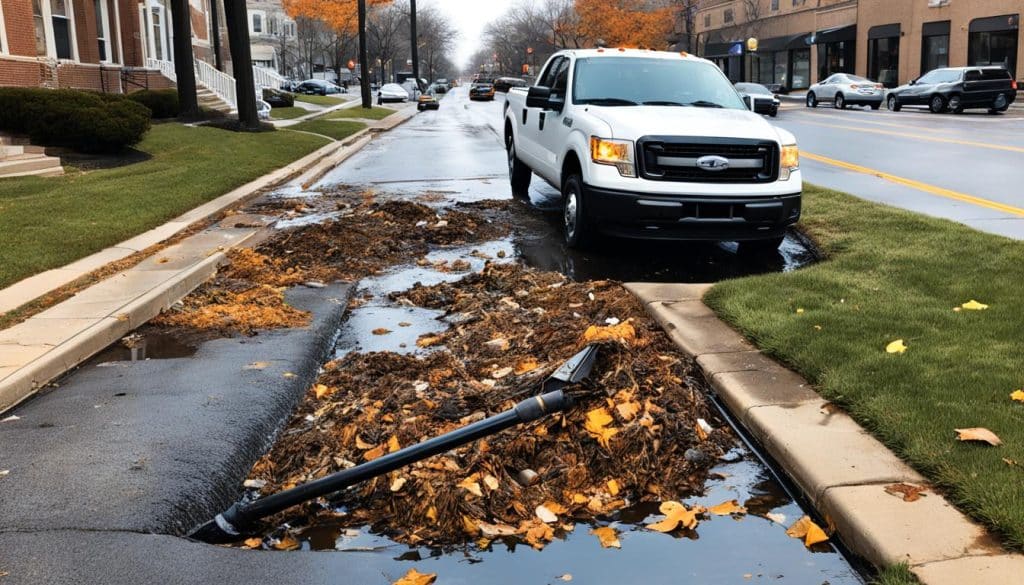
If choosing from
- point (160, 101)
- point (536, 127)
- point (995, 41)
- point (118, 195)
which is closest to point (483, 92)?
point (995, 41)

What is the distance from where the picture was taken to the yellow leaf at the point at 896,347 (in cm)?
506

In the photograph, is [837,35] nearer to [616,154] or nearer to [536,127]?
[536,127]

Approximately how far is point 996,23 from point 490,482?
48.2m

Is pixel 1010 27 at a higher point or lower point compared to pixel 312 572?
higher

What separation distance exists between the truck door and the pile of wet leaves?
5042mm

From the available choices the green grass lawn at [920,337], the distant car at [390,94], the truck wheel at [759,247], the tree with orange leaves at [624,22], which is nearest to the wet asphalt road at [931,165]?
the green grass lawn at [920,337]

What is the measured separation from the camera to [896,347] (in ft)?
16.7

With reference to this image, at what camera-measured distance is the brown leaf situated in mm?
3461

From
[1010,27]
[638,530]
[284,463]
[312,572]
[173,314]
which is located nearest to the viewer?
[312,572]

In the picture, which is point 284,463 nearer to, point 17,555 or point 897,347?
point 17,555

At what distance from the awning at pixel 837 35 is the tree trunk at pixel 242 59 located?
146 ft

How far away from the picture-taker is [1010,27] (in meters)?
42.6

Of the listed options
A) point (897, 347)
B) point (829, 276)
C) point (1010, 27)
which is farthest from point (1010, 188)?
point (1010, 27)

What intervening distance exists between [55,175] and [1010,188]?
586 inches
